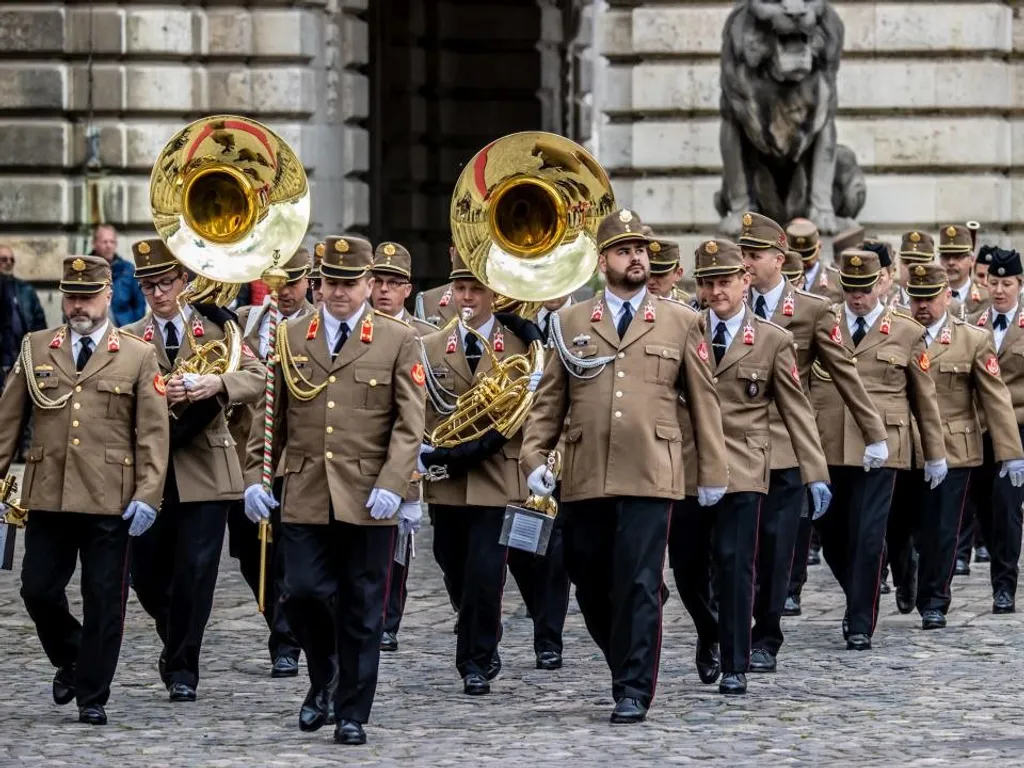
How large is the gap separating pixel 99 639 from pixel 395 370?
5.08ft

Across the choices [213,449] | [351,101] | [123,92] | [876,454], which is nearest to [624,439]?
[213,449]

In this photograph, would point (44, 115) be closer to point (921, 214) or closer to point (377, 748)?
point (921, 214)

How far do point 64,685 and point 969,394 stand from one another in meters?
5.31

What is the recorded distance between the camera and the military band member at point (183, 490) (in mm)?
11828

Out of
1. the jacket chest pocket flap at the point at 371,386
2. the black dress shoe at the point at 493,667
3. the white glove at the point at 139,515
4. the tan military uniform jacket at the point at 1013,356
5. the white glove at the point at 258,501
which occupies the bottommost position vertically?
the black dress shoe at the point at 493,667

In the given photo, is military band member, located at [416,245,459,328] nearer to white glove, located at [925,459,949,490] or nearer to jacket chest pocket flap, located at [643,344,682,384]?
white glove, located at [925,459,949,490]

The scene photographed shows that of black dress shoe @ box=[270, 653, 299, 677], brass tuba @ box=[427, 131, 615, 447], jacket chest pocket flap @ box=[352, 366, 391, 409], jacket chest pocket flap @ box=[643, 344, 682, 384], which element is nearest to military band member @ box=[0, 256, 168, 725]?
jacket chest pocket flap @ box=[352, 366, 391, 409]

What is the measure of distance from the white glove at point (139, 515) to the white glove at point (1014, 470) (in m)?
5.11

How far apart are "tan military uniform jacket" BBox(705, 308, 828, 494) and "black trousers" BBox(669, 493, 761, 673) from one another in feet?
0.58

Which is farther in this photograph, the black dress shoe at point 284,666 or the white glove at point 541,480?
the black dress shoe at point 284,666

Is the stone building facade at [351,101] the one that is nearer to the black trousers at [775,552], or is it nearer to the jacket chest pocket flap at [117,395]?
the black trousers at [775,552]

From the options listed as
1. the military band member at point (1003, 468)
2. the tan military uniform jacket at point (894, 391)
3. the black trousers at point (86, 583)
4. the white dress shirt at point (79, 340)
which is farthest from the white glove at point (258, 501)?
the military band member at point (1003, 468)

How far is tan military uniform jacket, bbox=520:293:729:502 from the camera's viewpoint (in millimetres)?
11219

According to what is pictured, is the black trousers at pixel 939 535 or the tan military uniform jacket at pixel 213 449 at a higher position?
the tan military uniform jacket at pixel 213 449
